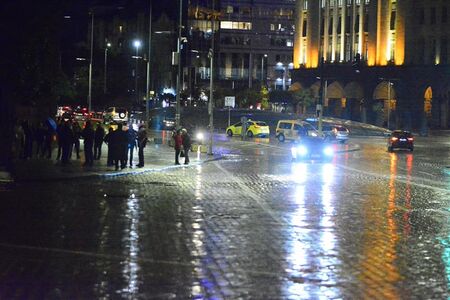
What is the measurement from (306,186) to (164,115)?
6900cm

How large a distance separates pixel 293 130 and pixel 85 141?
31914 mm

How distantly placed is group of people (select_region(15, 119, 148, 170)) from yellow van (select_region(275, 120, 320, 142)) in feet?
82.6

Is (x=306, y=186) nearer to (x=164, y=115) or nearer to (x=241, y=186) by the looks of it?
(x=241, y=186)

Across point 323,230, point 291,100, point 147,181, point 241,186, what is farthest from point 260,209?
point 291,100

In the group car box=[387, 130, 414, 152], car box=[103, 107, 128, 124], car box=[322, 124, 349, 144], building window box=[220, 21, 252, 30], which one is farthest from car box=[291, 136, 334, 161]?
building window box=[220, 21, 252, 30]

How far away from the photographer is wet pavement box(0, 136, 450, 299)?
30.1 feet

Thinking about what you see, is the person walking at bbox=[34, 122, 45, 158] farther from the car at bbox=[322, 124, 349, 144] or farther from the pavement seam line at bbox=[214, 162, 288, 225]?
the car at bbox=[322, 124, 349, 144]

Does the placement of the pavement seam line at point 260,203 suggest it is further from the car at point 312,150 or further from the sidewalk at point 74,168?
the car at point 312,150

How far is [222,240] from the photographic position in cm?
1280

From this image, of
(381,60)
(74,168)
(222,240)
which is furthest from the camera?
(381,60)

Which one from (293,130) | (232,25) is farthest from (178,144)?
(232,25)

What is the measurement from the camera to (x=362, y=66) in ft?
342

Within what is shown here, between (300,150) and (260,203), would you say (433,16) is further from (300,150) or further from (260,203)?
(260,203)

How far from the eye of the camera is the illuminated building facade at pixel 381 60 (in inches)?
3839
